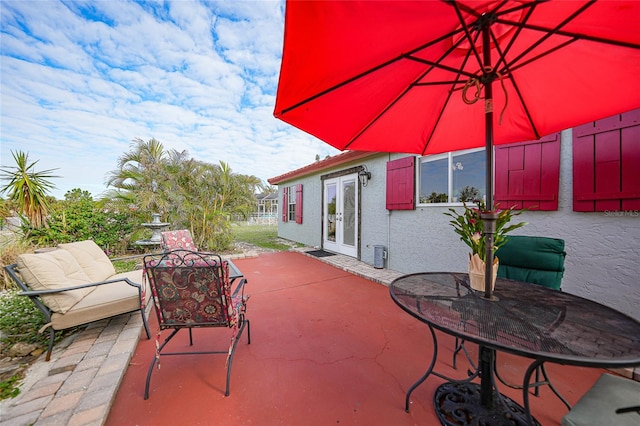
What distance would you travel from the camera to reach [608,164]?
2.37 metres

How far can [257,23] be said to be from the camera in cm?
552

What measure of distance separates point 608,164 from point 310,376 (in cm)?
369

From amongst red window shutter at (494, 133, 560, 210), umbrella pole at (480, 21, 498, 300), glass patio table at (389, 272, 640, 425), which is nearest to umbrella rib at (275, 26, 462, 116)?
umbrella pole at (480, 21, 498, 300)

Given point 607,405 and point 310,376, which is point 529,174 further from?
point 310,376

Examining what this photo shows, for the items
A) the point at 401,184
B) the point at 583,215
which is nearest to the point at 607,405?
the point at 583,215

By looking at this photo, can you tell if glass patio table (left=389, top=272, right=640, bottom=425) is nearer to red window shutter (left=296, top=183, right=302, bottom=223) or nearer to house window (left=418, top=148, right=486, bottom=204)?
house window (left=418, top=148, right=486, bottom=204)

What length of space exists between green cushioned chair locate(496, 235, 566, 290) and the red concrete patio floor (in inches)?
33.3

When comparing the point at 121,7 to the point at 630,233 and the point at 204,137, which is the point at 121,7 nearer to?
the point at 204,137

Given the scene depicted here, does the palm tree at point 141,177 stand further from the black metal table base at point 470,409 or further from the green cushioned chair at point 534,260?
the green cushioned chair at point 534,260

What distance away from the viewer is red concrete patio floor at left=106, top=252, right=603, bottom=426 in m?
1.60

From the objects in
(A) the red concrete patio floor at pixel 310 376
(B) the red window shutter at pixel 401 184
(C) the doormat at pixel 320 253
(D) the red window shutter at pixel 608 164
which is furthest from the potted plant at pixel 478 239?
(C) the doormat at pixel 320 253

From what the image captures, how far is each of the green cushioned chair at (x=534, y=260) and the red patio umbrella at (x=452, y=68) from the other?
3.34 feet

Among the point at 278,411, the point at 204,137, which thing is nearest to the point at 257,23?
the point at 278,411

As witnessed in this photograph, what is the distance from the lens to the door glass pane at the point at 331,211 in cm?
718
